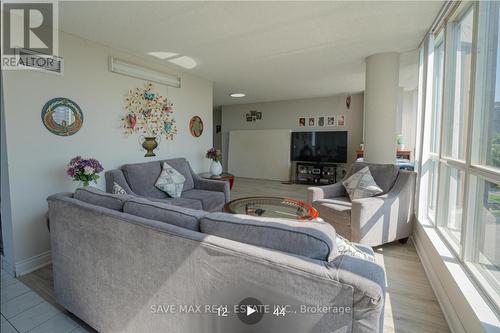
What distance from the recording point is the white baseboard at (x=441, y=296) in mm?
1544

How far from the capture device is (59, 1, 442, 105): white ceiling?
2.17m

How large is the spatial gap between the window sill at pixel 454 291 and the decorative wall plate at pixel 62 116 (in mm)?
3558

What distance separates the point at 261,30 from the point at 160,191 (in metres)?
2.26

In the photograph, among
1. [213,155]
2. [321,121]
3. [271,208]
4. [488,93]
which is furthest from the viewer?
[321,121]

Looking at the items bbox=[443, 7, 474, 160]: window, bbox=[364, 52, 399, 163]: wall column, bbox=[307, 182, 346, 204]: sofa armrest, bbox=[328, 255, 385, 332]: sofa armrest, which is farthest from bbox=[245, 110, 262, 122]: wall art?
bbox=[328, 255, 385, 332]: sofa armrest

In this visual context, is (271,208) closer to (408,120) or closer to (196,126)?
(196,126)

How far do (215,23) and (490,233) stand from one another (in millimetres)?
2694

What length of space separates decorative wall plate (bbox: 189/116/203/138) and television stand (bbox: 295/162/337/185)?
10.8ft

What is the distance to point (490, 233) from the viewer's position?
58.7 inches

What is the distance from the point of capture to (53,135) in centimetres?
251

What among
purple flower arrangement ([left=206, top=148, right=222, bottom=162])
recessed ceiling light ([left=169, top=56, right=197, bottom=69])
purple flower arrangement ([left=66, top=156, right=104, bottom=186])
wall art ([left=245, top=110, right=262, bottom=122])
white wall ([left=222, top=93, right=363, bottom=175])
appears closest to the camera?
purple flower arrangement ([left=66, top=156, right=104, bottom=186])

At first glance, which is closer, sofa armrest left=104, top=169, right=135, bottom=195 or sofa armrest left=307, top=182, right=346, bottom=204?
sofa armrest left=104, top=169, right=135, bottom=195

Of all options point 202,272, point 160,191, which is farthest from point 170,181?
point 202,272

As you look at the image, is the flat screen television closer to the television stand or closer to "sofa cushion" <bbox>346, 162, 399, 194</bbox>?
the television stand
